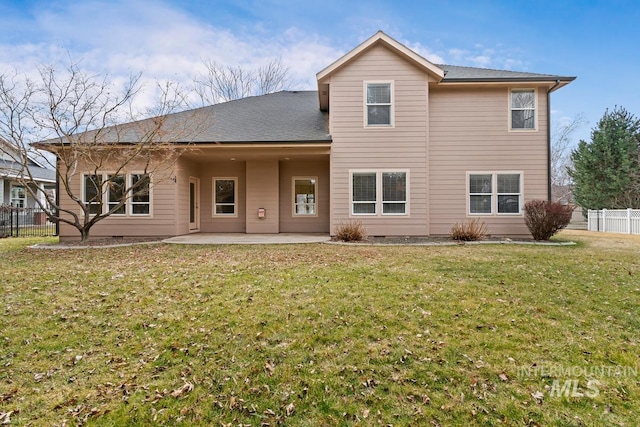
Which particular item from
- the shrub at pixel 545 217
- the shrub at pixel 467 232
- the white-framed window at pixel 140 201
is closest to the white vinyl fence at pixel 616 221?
the shrub at pixel 545 217

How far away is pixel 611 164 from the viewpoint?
20141 mm

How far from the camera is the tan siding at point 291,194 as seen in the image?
1357 centimetres

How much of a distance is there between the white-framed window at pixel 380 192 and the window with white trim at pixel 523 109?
14.5 ft

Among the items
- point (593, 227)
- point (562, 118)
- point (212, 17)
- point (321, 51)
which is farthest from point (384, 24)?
point (562, 118)

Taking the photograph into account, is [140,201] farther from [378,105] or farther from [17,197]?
[17,197]

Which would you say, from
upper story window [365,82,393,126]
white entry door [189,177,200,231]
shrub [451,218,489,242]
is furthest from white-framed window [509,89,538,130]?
white entry door [189,177,200,231]

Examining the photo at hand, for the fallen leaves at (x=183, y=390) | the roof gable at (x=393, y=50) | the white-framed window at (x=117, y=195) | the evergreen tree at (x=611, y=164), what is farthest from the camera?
the evergreen tree at (x=611, y=164)

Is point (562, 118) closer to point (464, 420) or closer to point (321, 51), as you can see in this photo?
point (321, 51)

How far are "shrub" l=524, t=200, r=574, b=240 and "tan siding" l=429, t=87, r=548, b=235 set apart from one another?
34.1 inches

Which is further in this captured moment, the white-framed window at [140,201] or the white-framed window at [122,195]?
the white-framed window at [140,201]

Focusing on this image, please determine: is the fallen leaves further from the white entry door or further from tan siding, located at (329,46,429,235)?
the white entry door

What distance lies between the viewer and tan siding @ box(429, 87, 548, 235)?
11734 mm

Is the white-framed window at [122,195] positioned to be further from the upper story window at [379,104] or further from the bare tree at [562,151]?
the bare tree at [562,151]

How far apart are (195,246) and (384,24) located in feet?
45.1
